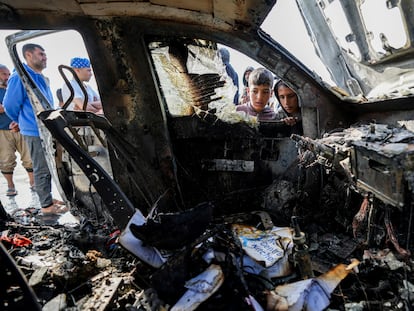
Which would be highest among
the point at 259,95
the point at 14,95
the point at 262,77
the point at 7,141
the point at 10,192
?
the point at 14,95

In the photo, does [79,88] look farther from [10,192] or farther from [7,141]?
[10,192]

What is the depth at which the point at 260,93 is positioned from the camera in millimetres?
3291

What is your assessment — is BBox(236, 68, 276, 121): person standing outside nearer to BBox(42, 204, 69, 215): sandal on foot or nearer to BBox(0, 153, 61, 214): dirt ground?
BBox(42, 204, 69, 215): sandal on foot

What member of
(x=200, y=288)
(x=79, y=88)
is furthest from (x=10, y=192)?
(x=200, y=288)

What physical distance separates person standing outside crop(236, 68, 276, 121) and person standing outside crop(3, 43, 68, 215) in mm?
2920

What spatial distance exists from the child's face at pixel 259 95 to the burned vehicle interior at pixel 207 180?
1.79ft

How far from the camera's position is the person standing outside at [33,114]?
3754 mm

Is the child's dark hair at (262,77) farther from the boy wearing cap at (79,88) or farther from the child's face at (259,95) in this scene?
the boy wearing cap at (79,88)

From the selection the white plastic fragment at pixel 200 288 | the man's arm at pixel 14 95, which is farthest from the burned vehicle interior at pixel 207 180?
the man's arm at pixel 14 95

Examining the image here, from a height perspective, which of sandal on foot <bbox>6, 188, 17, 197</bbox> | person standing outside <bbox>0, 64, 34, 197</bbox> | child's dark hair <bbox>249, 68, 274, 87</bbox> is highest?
child's dark hair <bbox>249, 68, 274, 87</bbox>

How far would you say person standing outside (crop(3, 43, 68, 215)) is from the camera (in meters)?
3.75

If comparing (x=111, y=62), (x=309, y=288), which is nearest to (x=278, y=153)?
(x=309, y=288)

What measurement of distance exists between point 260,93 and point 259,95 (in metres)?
0.03

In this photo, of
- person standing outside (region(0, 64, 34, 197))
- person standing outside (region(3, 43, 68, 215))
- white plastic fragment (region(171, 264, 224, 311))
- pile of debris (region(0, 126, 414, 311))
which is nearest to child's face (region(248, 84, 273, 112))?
pile of debris (region(0, 126, 414, 311))
